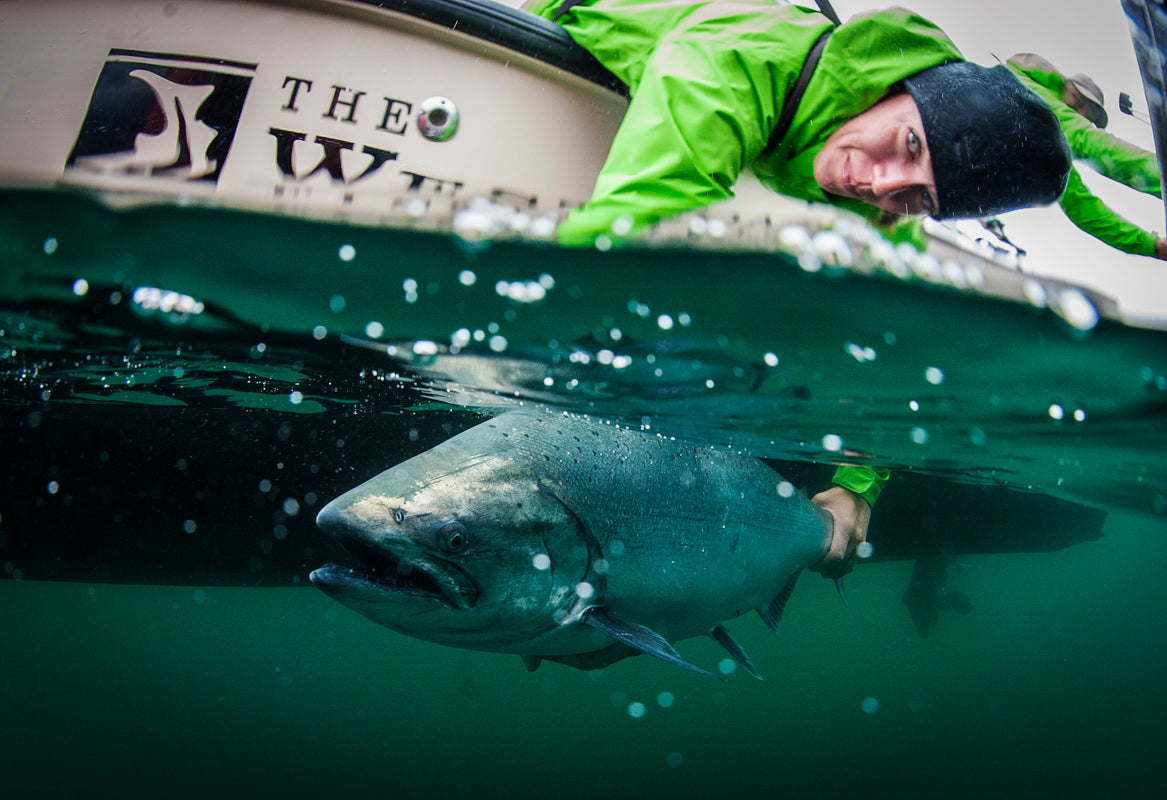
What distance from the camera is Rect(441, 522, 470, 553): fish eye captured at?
2.71 m

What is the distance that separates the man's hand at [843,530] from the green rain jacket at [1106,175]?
260cm

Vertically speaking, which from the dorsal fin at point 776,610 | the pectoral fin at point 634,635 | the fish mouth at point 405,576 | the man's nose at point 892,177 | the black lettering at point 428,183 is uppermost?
the man's nose at point 892,177

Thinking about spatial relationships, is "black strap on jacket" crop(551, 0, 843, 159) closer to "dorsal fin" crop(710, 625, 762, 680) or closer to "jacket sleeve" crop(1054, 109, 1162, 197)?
"jacket sleeve" crop(1054, 109, 1162, 197)

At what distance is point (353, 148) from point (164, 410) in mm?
5420

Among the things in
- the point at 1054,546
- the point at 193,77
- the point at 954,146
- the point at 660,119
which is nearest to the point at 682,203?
the point at 660,119

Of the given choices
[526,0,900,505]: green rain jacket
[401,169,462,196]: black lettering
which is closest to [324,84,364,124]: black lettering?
[401,169,462,196]: black lettering

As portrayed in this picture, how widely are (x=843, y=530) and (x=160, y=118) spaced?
529 cm

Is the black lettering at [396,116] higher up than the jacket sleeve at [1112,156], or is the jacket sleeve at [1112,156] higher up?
the jacket sleeve at [1112,156]

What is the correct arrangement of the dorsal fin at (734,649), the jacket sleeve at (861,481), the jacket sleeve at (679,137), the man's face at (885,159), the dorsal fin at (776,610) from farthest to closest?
the jacket sleeve at (861,481) < the dorsal fin at (776,610) < the dorsal fin at (734,649) < the man's face at (885,159) < the jacket sleeve at (679,137)

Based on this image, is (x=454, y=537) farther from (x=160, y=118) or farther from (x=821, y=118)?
(x=821, y=118)

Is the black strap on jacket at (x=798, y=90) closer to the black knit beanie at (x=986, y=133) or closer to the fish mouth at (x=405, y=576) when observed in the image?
the black knit beanie at (x=986, y=133)

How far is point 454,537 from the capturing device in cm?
273

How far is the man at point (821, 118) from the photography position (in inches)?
91.0

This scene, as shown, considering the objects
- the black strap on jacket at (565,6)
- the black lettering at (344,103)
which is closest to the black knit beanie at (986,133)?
the black strap on jacket at (565,6)
